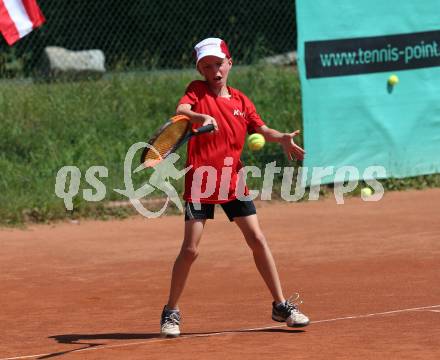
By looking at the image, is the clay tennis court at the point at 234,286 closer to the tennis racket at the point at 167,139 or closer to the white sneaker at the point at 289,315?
the white sneaker at the point at 289,315

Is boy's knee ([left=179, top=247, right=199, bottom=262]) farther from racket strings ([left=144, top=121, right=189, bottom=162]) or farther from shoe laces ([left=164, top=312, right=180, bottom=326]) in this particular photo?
racket strings ([left=144, top=121, right=189, bottom=162])

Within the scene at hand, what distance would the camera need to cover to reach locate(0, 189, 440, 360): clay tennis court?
6094 millimetres

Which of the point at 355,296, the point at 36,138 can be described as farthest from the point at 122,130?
the point at 355,296

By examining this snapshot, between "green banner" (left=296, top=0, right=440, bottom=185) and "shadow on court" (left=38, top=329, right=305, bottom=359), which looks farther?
"green banner" (left=296, top=0, right=440, bottom=185)

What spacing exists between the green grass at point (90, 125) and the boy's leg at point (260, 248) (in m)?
4.78

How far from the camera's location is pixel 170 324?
20.8ft

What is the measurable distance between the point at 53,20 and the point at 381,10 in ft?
15.7

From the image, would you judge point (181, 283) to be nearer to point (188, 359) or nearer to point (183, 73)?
point (188, 359)

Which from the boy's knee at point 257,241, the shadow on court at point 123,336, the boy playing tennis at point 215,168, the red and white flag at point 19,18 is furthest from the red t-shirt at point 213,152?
the red and white flag at point 19,18

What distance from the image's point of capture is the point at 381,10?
39.7ft

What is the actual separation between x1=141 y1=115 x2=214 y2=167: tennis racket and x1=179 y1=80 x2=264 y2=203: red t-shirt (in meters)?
0.08

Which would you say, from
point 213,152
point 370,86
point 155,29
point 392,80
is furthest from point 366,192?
point 213,152

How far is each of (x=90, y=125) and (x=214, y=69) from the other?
23.3ft

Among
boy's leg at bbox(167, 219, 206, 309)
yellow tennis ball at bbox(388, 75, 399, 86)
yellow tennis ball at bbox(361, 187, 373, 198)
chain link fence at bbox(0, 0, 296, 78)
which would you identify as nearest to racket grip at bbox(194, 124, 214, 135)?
boy's leg at bbox(167, 219, 206, 309)
